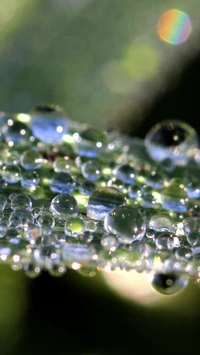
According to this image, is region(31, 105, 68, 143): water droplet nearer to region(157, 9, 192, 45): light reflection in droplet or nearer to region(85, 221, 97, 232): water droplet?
region(85, 221, 97, 232): water droplet

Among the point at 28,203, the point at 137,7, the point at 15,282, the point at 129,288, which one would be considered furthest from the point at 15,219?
the point at 129,288

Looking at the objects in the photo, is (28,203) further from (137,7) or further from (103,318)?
(103,318)

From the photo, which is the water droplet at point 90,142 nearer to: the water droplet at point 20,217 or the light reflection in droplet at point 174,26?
the water droplet at point 20,217

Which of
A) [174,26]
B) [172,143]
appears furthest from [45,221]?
[174,26]

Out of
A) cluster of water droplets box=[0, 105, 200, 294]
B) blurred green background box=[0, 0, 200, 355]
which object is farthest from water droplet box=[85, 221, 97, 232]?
blurred green background box=[0, 0, 200, 355]

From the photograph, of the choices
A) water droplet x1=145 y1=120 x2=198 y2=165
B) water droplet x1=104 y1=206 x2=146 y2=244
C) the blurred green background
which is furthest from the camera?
the blurred green background

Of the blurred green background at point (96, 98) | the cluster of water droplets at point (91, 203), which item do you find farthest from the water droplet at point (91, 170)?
the blurred green background at point (96, 98)
